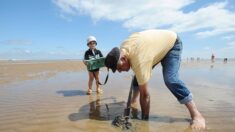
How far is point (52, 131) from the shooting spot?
3.81 m

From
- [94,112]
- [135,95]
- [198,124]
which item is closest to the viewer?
[198,124]

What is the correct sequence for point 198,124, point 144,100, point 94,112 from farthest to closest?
point 94,112 < point 144,100 < point 198,124

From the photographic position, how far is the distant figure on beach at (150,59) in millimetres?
3703

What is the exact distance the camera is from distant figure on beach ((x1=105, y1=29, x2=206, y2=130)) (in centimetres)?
370

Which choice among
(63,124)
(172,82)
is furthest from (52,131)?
(172,82)

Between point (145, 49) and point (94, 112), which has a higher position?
point (145, 49)

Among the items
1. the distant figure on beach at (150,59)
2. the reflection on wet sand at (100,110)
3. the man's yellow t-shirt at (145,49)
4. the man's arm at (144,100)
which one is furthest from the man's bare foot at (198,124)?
the reflection on wet sand at (100,110)

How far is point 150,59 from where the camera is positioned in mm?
3740

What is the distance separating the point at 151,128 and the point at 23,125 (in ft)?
6.73

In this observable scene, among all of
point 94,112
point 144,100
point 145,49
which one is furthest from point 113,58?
point 94,112

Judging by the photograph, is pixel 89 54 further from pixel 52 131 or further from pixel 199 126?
pixel 199 126

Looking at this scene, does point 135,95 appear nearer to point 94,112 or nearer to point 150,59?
point 94,112

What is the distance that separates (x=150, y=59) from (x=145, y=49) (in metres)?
0.17

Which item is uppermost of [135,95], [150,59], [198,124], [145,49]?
[145,49]
